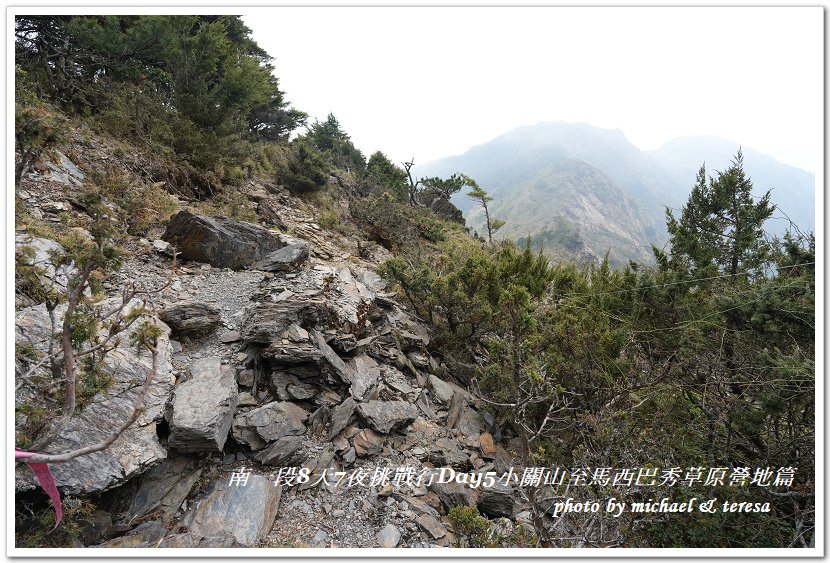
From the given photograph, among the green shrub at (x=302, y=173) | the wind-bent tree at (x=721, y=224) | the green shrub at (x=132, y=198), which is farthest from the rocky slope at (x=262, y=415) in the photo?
the green shrub at (x=302, y=173)

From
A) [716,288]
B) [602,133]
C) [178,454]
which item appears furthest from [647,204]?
[178,454]

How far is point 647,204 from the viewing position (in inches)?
3612

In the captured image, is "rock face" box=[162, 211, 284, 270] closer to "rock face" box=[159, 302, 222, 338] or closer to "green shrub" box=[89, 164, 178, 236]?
"green shrub" box=[89, 164, 178, 236]

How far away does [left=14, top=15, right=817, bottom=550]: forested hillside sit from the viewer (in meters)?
2.59

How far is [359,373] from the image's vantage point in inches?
178

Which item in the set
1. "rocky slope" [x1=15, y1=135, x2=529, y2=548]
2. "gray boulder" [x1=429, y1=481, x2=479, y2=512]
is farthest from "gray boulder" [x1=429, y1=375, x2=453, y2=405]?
"gray boulder" [x1=429, y1=481, x2=479, y2=512]

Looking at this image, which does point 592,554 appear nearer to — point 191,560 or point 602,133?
point 191,560

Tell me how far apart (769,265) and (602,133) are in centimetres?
19789

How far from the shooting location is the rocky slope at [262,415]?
2.71m

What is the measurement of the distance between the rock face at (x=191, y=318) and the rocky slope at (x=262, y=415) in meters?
0.02

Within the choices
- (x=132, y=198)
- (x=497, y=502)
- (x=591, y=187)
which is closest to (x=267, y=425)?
(x=497, y=502)

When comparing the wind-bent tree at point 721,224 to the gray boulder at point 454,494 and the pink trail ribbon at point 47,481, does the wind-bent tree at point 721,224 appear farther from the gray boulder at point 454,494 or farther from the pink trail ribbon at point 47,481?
the pink trail ribbon at point 47,481

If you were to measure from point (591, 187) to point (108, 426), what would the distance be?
10052cm

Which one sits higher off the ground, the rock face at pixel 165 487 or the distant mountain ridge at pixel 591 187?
the distant mountain ridge at pixel 591 187
